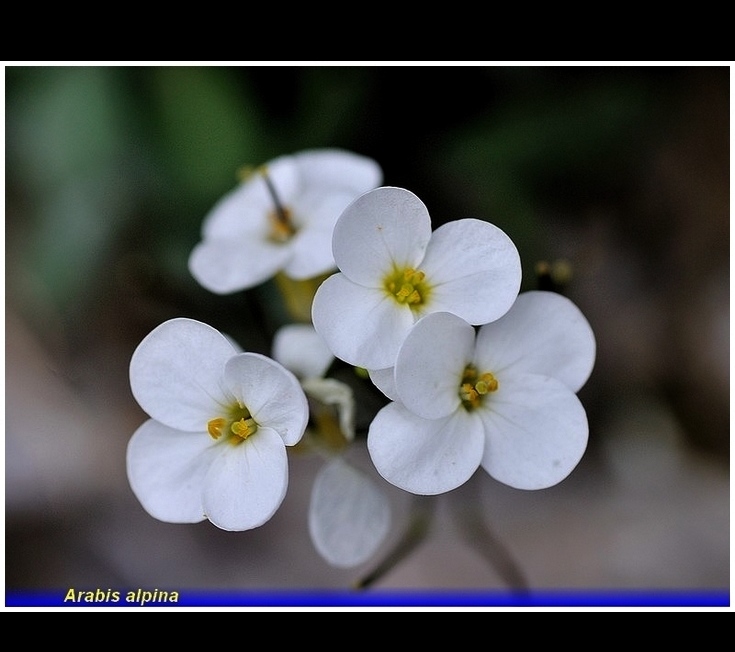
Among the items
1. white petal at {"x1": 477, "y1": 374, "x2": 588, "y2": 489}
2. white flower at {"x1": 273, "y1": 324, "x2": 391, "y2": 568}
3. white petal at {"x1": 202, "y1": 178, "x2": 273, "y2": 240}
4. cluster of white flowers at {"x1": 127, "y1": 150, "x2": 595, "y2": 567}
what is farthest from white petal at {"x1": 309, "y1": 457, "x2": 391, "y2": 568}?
white petal at {"x1": 202, "y1": 178, "x2": 273, "y2": 240}

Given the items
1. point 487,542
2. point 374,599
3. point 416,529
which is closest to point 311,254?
point 416,529

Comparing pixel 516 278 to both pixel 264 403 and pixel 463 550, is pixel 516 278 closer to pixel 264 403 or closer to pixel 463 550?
pixel 264 403

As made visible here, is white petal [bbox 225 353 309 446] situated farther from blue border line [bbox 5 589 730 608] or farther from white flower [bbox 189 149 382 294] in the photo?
blue border line [bbox 5 589 730 608]

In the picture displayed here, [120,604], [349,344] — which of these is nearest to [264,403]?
[349,344]

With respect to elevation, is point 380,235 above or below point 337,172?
below

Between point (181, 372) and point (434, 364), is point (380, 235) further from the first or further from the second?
point (181, 372)

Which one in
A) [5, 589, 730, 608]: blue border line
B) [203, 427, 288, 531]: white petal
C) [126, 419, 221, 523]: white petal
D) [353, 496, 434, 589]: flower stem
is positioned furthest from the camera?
[353, 496, 434, 589]: flower stem

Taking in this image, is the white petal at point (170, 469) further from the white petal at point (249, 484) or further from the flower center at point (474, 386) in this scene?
the flower center at point (474, 386)
